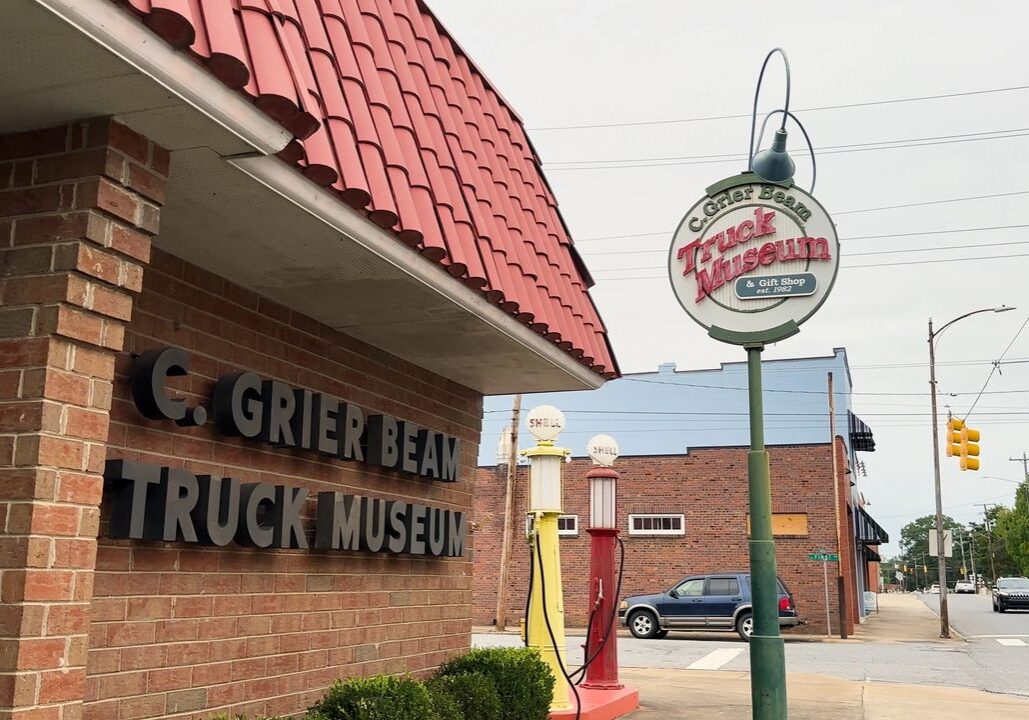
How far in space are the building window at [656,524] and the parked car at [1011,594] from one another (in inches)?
781

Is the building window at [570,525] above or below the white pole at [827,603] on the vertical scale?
above

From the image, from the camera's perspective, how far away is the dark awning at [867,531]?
125 feet

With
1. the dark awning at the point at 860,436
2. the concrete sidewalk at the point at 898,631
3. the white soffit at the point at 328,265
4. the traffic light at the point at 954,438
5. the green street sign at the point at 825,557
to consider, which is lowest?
the concrete sidewalk at the point at 898,631

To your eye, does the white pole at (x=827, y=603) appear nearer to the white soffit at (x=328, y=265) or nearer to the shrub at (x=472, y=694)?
the white soffit at (x=328, y=265)

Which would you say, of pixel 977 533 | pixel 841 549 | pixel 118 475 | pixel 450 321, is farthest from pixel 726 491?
pixel 977 533

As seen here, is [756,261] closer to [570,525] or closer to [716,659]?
[716,659]

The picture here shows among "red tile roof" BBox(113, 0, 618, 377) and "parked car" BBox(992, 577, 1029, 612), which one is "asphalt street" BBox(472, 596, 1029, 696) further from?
"parked car" BBox(992, 577, 1029, 612)

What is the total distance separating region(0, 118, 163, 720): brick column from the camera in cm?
295

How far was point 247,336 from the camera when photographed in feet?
16.6

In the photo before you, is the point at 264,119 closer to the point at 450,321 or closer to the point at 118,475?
the point at 118,475

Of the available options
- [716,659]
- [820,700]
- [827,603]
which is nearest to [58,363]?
[820,700]

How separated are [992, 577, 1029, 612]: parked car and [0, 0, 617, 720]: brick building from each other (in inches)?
1533

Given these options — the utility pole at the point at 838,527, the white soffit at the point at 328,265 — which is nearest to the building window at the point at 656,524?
the utility pole at the point at 838,527

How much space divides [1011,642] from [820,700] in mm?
14567
